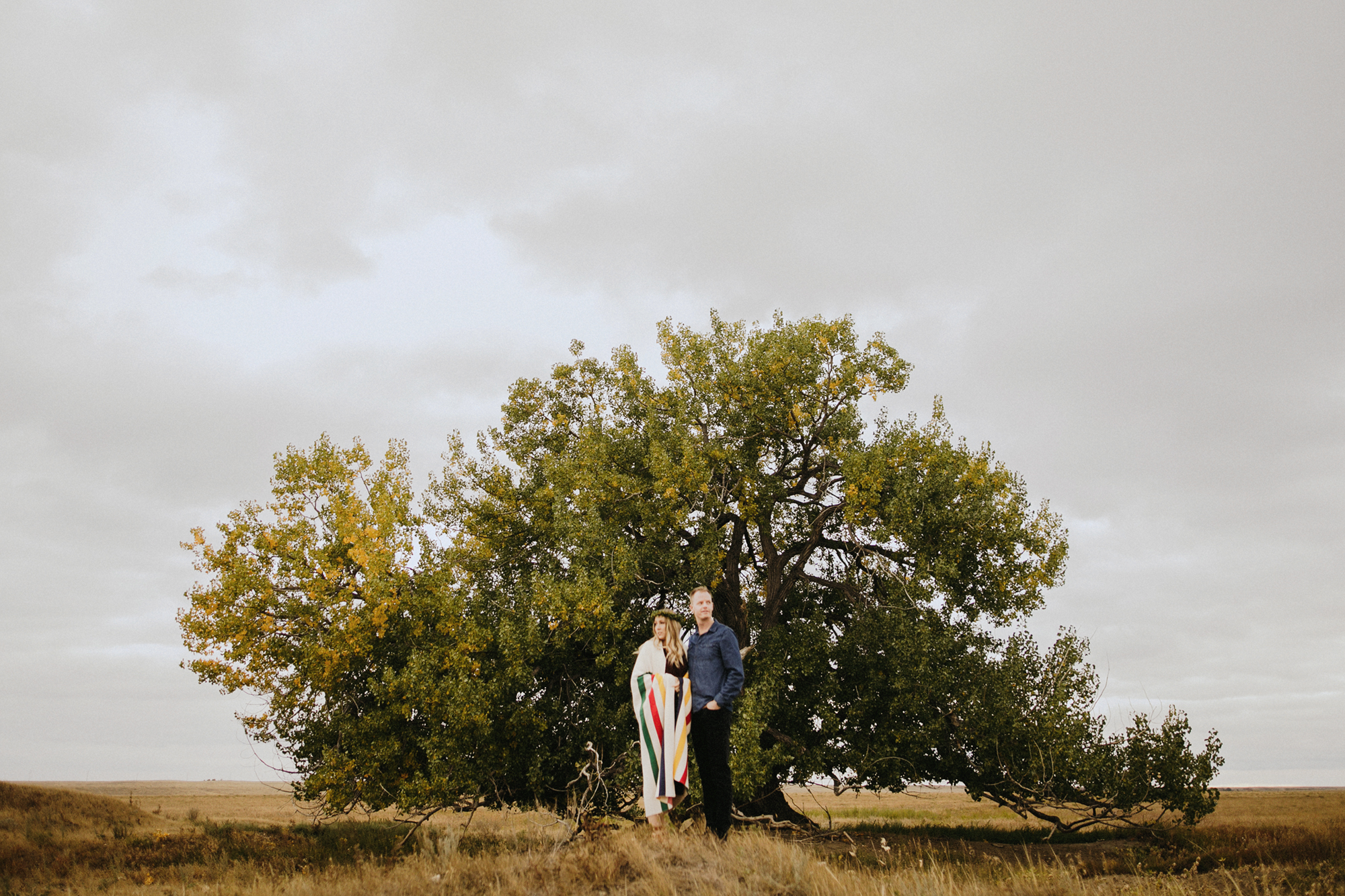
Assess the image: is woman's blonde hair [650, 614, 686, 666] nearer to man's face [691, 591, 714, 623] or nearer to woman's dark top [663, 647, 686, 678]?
woman's dark top [663, 647, 686, 678]

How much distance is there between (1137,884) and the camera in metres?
8.42

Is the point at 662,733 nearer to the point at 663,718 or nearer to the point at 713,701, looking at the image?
the point at 663,718

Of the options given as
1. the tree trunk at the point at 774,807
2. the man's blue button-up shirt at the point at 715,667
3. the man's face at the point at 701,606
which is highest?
the man's face at the point at 701,606

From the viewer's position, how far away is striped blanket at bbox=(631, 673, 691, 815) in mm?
8594

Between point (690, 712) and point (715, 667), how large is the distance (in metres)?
0.58

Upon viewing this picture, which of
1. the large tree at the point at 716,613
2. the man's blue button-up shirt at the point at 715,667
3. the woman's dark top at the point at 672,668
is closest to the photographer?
the man's blue button-up shirt at the point at 715,667

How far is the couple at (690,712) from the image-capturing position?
8.48 meters

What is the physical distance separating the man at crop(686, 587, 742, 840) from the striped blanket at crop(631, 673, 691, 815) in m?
0.16

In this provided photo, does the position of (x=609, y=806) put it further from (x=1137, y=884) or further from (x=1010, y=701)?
(x=1137, y=884)

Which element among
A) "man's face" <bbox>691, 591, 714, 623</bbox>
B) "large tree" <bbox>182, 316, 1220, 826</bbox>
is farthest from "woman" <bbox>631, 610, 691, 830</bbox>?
"large tree" <bbox>182, 316, 1220, 826</bbox>

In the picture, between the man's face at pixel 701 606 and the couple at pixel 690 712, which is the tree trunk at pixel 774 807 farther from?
the man's face at pixel 701 606

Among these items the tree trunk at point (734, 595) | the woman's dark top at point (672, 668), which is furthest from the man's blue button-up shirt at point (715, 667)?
the tree trunk at point (734, 595)

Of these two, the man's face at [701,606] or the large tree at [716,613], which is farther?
the large tree at [716,613]

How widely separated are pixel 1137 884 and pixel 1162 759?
812 centimetres
